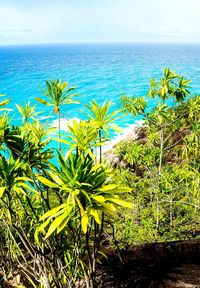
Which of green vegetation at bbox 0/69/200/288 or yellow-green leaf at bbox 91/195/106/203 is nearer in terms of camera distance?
yellow-green leaf at bbox 91/195/106/203

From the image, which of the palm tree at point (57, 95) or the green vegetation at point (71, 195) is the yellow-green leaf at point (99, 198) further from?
the palm tree at point (57, 95)

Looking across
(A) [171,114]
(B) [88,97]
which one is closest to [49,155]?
(A) [171,114]

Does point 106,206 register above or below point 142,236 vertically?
above

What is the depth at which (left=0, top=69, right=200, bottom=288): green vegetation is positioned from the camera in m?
3.60


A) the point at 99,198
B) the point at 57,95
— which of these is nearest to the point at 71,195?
the point at 99,198

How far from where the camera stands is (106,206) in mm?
3447

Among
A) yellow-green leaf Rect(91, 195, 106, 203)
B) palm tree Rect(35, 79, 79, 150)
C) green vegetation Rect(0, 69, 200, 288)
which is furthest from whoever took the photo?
palm tree Rect(35, 79, 79, 150)

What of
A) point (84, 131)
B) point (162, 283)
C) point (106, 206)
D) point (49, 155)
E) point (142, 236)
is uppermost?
point (84, 131)

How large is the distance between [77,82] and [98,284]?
58.7 metres

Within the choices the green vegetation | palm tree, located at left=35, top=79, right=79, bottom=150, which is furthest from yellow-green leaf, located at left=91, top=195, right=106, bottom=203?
palm tree, located at left=35, top=79, right=79, bottom=150

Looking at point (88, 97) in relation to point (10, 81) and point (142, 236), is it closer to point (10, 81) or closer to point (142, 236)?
point (10, 81)

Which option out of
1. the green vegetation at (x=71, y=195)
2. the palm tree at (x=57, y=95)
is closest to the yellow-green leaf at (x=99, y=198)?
the green vegetation at (x=71, y=195)

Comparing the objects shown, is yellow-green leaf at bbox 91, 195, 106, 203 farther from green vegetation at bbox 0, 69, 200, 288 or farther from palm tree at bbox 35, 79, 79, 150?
palm tree at bbox 35, 79, 79, 150

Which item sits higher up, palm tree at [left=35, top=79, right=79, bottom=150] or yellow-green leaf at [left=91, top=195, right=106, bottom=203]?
palm tree at [left=35, top=79, right=79, bottom=150]
